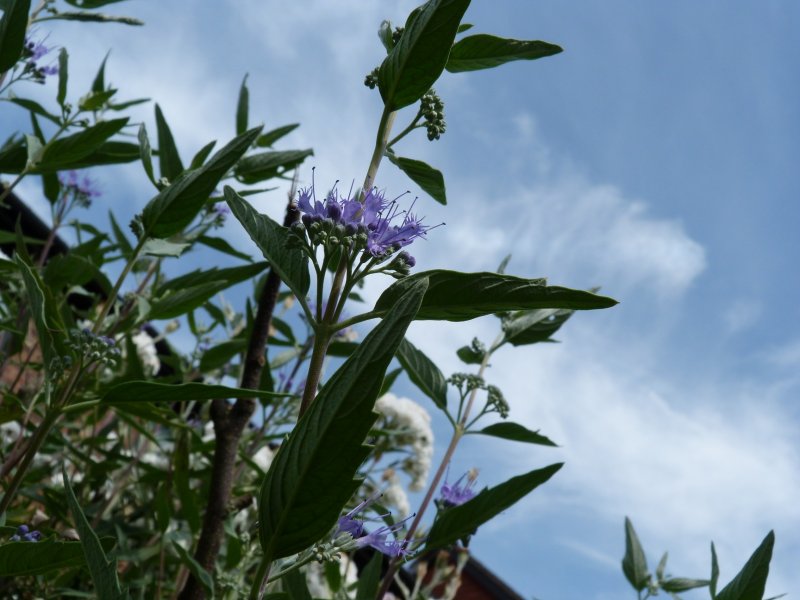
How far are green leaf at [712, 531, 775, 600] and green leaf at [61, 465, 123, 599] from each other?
2.91 ft

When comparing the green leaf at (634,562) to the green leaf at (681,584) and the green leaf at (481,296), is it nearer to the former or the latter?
the green leaf at (681,584)

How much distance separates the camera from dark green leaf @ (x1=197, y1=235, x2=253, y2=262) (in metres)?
2.13

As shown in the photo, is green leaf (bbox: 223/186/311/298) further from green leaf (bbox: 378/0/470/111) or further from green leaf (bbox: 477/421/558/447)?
green leaf (bbox: 477/421/558/447)

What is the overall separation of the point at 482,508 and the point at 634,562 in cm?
92

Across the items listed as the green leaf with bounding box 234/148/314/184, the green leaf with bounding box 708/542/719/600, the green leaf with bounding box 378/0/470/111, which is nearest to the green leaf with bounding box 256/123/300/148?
the green leaf with bounding box 234/148/314/184

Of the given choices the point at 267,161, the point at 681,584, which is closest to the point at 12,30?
the point at 267,161

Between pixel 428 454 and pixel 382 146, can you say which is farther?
pixel 428 454

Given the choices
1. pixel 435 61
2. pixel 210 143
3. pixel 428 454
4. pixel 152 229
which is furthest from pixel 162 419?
pixel 428 454

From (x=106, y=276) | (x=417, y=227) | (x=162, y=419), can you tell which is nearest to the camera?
(x=417, y=227)

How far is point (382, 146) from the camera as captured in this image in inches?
40.8

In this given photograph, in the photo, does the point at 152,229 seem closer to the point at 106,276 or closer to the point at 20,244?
the point at 20,244

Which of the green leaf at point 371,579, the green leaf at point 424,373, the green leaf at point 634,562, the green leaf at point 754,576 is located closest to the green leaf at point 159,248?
the green leaf at point 424,373

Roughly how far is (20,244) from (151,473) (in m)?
0.73

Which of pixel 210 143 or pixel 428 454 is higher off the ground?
pixel 428 454
